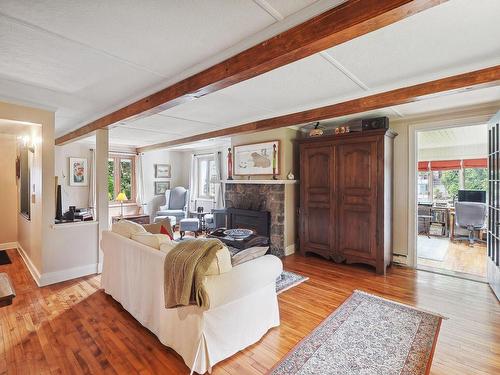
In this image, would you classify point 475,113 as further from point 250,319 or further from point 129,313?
point 129,313

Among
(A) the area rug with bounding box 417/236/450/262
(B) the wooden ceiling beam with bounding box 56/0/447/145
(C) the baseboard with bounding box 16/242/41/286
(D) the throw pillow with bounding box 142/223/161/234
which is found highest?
(B) the wooden ceiling beam with bounding box 56/0/447/145

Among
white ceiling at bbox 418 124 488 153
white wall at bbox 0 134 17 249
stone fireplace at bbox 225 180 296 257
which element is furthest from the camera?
white ceiling at bbox 418 124 488 153

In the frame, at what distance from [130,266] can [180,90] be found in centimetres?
180

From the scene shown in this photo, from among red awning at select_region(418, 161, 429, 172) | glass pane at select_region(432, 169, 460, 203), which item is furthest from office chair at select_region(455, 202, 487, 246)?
red awning at select_region(418, 161, 429, 172)

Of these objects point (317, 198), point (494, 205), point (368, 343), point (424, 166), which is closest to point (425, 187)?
point (424, 166)

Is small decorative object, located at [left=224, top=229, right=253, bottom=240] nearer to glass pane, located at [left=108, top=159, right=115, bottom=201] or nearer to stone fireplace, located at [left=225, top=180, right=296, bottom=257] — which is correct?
stone fireplace, located at [left=225, top=180, right=296, bottom=257]

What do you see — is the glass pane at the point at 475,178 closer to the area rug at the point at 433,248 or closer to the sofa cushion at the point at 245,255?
the area rug at the point at 433,248

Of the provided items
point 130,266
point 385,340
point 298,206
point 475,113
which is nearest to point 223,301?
point 130,266

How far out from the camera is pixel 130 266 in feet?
8.65

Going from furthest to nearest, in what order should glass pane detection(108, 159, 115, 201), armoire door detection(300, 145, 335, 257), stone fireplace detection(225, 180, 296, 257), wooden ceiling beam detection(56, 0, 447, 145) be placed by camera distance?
glass pane detection(108, 159, 115, 201), stone fireplace detection(225, 180, 296, 257), armoire door detection(300, 145, 335, 257), wooden ceiling beam detection(56, 0, 447, 145)

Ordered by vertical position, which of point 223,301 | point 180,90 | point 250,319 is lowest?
point 250,319

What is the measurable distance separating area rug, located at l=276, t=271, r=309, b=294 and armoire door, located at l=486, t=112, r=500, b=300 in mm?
2229

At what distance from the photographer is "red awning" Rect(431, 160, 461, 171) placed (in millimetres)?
7215

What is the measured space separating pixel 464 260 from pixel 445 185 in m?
3.92
